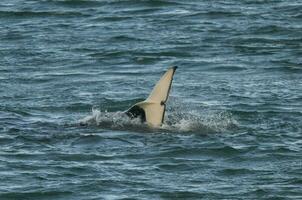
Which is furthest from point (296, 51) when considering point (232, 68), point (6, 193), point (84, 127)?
point (6, 193)

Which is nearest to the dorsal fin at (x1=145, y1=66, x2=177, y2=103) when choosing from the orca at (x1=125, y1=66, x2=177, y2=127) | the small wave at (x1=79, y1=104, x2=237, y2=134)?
the orca at (x1=125, y1=66, x2=177, y2=127)

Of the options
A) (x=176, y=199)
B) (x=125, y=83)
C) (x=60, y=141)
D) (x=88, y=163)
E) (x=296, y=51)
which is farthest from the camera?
(x=296, y=51)

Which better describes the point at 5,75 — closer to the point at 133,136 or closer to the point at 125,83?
the point at 125,83

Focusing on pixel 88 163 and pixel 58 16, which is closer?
pixel 88 163

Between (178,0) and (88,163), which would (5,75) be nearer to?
(88,163)

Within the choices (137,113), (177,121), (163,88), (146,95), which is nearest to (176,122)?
(177,121)

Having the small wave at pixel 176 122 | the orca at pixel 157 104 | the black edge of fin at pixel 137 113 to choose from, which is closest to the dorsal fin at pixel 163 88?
the orca at pixel 157 104

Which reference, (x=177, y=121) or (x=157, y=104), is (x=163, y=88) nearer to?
(x=157, y=104)

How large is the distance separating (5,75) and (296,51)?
21.9ft

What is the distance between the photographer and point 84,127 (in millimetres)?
20156

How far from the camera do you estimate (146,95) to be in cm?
2323

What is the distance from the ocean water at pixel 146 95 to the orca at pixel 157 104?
21 centimetres

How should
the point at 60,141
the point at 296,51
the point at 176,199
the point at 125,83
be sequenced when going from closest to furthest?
→ the point at 176,199
the point at 60,141
the point at 125,83
the point at 296,51

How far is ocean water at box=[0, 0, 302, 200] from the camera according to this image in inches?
679
